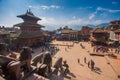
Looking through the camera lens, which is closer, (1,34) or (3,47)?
(3,47)

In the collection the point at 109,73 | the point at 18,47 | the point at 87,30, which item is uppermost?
the point at 87,30

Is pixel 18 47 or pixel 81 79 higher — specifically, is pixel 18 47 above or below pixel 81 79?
above

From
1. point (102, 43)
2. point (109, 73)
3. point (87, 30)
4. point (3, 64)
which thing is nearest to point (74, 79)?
point (109, 73)

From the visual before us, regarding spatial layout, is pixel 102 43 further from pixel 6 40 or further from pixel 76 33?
pixel 6 40

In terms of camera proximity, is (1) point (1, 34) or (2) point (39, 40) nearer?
(1) point (1, 34)

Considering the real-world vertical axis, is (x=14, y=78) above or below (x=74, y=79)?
above

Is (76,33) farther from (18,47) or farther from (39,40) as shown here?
(18,47)

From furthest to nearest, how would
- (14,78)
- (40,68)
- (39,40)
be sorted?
(39,40) → (40,68) → (14,78)

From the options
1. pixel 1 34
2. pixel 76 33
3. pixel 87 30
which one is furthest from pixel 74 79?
pixel 87 30

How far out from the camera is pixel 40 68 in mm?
5914

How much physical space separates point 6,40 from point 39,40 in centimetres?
969

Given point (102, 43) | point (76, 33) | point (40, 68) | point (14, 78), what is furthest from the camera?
point (76, 33)

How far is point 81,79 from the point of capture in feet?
38.5

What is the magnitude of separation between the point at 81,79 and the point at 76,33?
43254 millimetres
